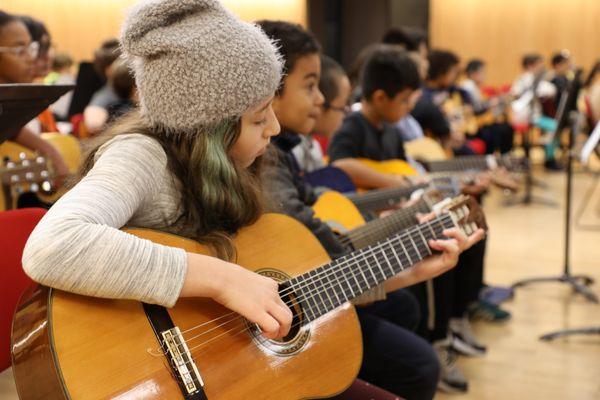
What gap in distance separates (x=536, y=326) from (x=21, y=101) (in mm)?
2753

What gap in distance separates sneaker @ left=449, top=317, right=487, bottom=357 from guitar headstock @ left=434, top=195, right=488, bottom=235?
4.20 feet

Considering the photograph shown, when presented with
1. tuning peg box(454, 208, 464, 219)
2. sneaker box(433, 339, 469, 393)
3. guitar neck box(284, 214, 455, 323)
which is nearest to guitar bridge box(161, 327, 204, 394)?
guitar neck box(284, 214, 455, 323)

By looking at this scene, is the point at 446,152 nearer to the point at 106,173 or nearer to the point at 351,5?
the point at 106,173

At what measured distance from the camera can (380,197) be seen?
2.68 meters

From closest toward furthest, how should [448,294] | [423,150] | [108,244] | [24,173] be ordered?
1. [108,244]
2. [24,173]
3. [448,294]
4. [423,150]

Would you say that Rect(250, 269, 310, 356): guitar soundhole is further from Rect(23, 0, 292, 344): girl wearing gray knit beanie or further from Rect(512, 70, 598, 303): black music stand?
Rect(512, 70, 598, 303): black music stand

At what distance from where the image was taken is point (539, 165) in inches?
346

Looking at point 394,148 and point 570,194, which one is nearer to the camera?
point 394,148

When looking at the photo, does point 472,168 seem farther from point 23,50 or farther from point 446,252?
point 23,50

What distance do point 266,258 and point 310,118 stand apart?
30.2 inches

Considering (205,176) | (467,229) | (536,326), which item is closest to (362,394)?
(467,229)

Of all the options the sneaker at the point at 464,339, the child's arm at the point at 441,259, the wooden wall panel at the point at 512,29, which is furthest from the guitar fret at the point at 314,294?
the wooden wall panel at the point at 512,29

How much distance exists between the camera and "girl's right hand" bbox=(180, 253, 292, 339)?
3.85 ft

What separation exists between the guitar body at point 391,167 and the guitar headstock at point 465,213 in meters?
1.17
